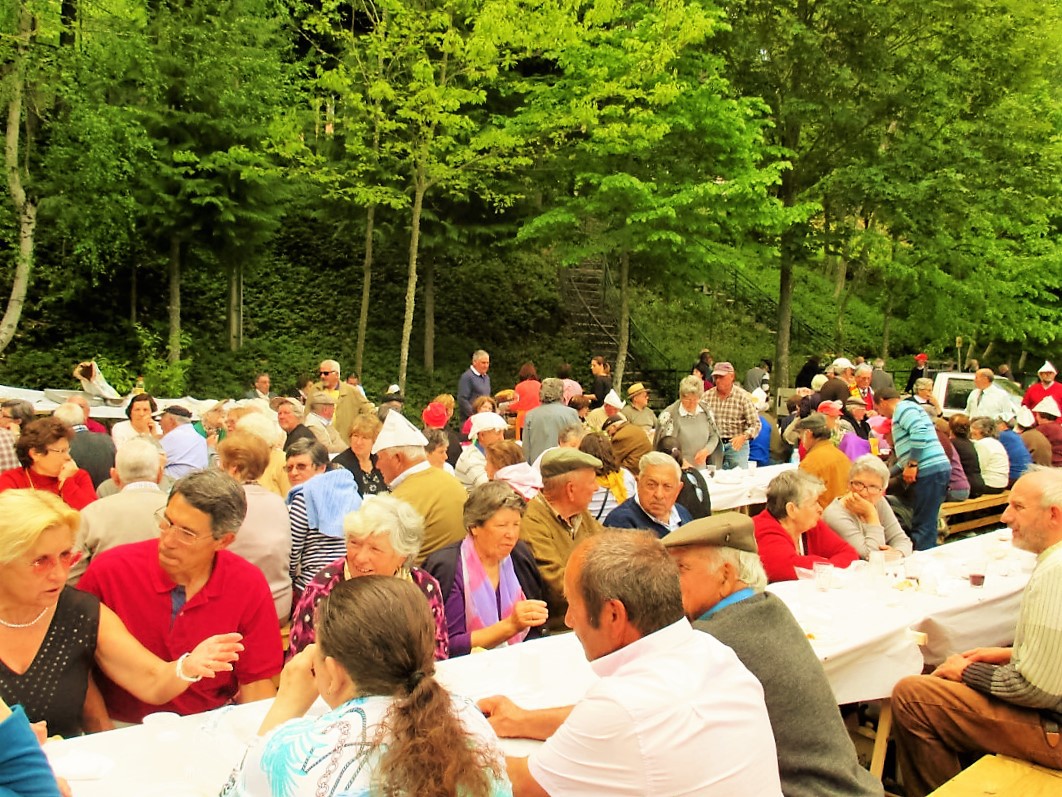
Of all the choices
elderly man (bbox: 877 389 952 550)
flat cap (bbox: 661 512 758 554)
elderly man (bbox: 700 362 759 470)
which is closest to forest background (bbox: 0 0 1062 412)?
elderly man (bbox: 700 362 759 470)

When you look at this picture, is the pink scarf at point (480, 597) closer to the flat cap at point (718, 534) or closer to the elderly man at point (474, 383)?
the flat cap at point (718, 534)

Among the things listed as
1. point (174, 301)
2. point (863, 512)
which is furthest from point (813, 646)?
point (174, 301)

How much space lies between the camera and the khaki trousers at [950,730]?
4496 mm

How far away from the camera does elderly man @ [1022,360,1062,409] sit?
48.8 ft

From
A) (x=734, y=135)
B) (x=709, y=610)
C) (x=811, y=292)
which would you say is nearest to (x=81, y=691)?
(x=709, y=610)

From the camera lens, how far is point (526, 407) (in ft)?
40.8

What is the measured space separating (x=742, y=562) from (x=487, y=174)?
1485 centimetres

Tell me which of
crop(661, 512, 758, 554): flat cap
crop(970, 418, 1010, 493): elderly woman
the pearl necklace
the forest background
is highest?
the forest background

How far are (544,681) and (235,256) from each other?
1458 cm

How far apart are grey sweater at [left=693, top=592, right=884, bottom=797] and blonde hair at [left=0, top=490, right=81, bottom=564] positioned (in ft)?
7.43

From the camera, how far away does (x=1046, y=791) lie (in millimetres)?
4258

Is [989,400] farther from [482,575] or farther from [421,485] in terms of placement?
[482,575]

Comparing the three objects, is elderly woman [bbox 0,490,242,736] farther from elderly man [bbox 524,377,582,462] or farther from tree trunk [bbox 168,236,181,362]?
tree trunk [bbox 168,236,181,362]

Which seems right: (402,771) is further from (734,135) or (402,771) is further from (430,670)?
(734,135)
